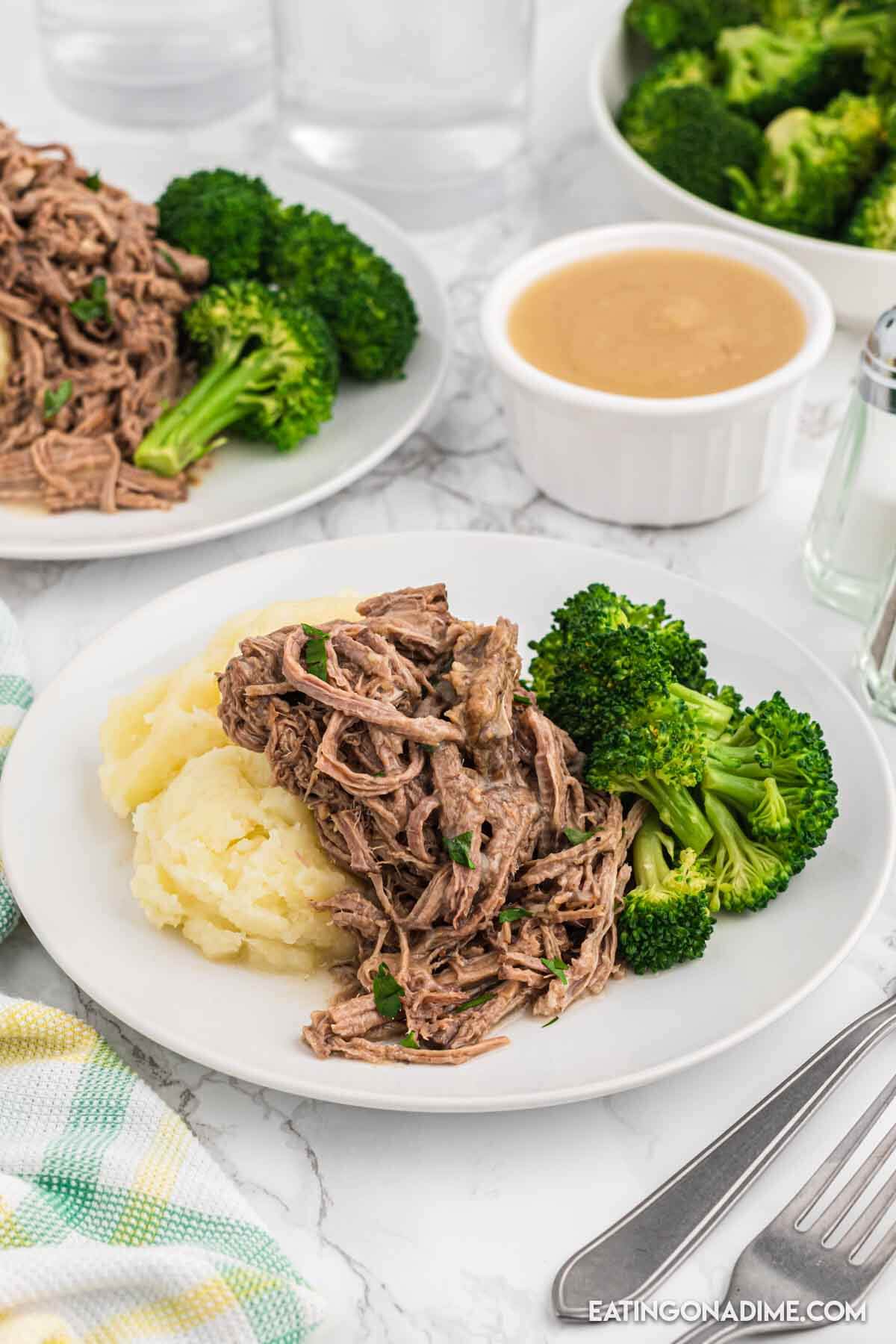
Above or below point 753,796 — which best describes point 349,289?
above

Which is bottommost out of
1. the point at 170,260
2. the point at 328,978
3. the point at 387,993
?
the point at 328,978

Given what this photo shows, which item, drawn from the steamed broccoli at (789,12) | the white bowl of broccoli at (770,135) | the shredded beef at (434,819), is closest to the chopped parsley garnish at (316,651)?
the shredded beef at (434,819)

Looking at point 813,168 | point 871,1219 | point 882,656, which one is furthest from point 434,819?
point 813,168

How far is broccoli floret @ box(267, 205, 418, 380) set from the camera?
192 inches

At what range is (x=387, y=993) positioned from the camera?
297cm

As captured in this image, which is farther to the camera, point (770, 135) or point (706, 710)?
point (770, 135)

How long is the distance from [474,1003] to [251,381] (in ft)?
8.14

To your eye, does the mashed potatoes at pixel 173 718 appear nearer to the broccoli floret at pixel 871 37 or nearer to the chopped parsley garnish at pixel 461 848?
the chopped parsley garnish at pixel 461 848

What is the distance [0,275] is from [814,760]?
3.05 meters

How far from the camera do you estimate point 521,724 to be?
327cm

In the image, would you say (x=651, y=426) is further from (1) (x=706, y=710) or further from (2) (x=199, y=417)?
(2) (x=199, y=417)

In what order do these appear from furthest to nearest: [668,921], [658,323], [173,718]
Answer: [658,323], [173,718], [668,921]

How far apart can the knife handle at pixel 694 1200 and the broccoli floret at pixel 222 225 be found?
3329mm

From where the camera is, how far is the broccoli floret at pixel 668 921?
3029 millimetres
